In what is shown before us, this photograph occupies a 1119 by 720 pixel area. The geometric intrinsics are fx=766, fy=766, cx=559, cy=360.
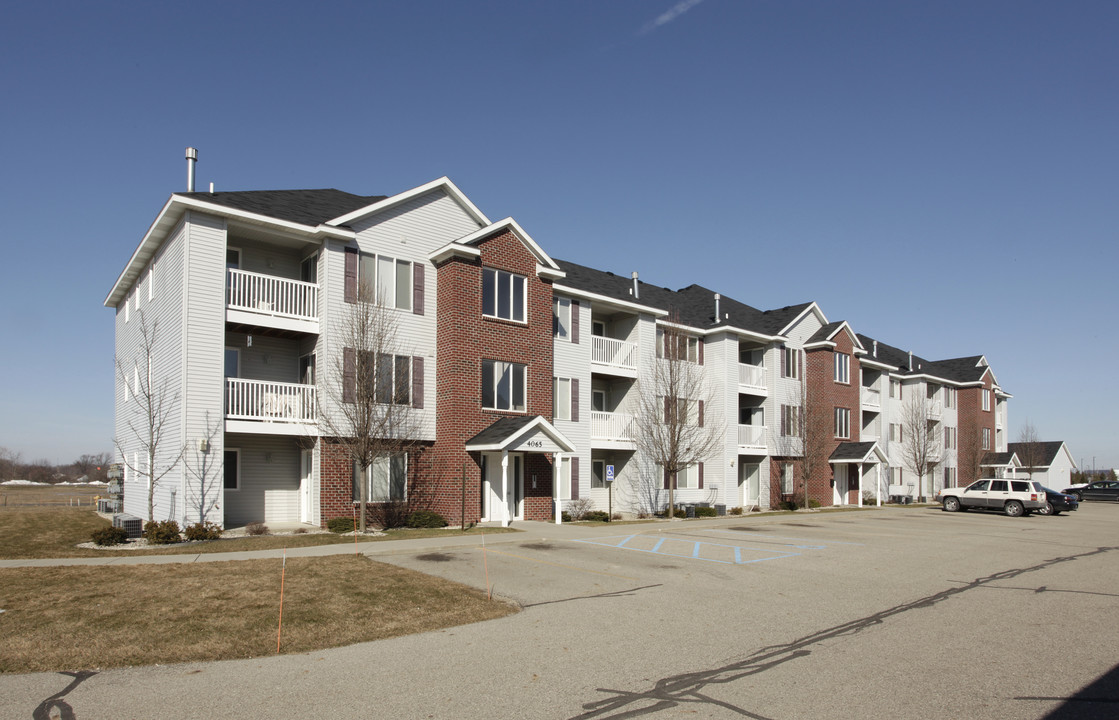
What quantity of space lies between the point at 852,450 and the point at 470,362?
1045 inches

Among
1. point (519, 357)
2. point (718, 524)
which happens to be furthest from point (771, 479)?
point (519, 357)

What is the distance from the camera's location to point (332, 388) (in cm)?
2233

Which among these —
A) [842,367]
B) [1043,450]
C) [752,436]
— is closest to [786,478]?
[752,436]

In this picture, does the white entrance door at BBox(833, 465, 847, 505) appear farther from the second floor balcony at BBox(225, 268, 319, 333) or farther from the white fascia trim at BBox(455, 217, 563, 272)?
the second floor balcony at BBox(225, 268, 319, 333)

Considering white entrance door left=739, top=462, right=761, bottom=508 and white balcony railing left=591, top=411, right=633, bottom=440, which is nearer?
white balcony railing left=591, top=411, right=633, bottom=440

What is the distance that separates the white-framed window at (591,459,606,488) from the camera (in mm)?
32781

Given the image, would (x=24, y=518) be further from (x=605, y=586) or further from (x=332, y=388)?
(x=605, y=586)

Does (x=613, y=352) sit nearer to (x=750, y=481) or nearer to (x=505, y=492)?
(x=505, y=492)

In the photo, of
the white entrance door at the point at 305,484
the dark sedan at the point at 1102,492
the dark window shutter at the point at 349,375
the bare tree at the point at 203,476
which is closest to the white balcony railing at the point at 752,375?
the dark window shutter at the point at 349,375

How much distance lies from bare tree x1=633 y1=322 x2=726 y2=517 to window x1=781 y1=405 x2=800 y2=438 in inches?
255

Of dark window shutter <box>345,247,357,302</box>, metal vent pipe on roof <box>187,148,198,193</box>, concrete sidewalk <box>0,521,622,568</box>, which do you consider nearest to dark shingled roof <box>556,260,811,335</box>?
dark window shutter <box>345,247,357,302</box>

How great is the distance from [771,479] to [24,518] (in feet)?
104

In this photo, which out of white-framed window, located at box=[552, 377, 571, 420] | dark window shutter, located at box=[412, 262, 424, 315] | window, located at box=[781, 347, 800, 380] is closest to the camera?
dark window shutter, located at box=[412, 262, 424, 315]

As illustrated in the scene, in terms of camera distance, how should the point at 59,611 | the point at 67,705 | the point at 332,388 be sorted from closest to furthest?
the point at 67,705
the point at 59,611
the point at 332,388
